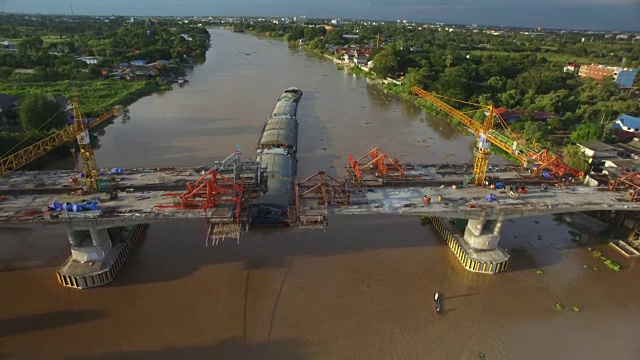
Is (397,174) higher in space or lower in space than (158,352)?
higher

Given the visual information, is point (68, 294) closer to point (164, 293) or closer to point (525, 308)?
point (164, 293)

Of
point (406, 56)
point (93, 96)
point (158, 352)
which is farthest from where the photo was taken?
point (406, 56)

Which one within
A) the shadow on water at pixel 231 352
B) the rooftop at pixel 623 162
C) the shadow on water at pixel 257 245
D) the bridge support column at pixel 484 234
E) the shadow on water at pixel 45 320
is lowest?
the shadow on water at pixel 231 352

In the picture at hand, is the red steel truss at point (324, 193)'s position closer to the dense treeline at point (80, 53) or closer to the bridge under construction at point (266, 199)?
the bridge under construction at point (266, 199)

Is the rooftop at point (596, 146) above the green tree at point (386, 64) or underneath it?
underneath

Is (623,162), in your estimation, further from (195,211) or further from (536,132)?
(195,211)

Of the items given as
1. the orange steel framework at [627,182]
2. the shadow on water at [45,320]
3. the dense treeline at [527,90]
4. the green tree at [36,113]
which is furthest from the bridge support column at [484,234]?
the green tree at [36,113]

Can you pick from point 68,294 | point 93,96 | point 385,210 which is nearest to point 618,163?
point 385,210

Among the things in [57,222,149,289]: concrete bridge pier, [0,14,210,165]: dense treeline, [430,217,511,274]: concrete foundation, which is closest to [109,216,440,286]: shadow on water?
[57,222,149,289]: concrete bridge pier
